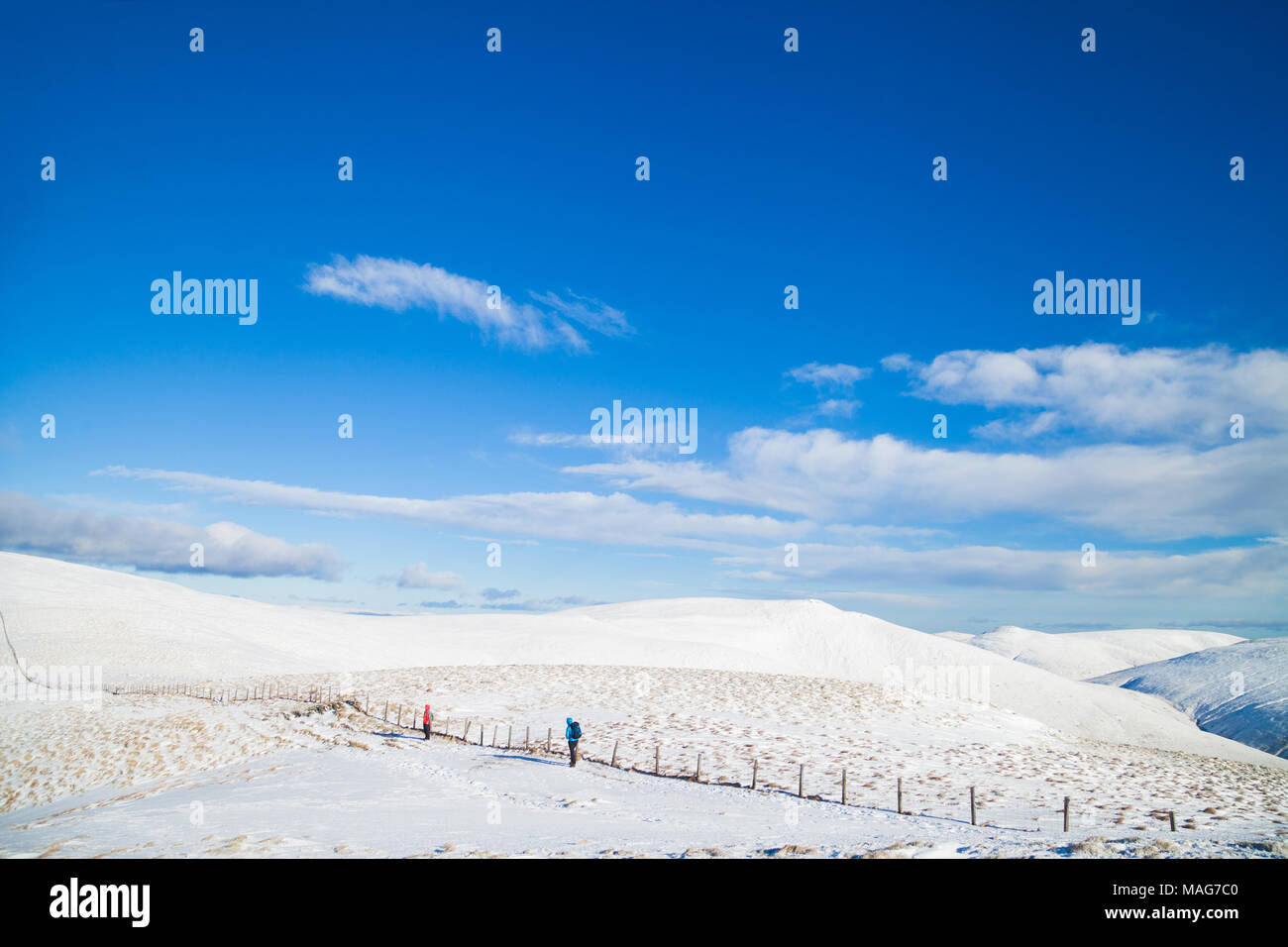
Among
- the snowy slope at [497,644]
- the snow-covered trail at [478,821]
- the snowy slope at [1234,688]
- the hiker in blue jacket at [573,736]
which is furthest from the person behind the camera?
the snowy slope at [1234,688]

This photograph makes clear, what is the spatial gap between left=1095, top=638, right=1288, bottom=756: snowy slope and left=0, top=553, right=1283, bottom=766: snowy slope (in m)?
6.16

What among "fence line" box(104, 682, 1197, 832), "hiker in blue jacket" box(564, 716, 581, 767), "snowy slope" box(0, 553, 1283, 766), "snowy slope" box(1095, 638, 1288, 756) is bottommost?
"snowy slope" box(1095, 638, 1288, 756)

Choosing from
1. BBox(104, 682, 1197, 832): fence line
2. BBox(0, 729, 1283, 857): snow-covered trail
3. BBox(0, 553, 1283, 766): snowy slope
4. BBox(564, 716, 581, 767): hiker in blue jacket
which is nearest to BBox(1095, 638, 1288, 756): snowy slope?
BBox(0, 553, 1283, 766): snowy slope

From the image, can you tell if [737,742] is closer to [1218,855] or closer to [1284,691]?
[1218,855]

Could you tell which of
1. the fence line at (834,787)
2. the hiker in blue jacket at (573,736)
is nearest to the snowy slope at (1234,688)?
the fence line at (834,787)

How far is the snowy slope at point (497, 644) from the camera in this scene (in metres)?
65.8

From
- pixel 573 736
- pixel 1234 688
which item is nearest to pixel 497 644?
pixel 573 736

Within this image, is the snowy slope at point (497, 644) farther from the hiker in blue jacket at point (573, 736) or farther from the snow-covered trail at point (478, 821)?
the hiker in blue jacket at point (573, 736)

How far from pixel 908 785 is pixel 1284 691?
9479cm

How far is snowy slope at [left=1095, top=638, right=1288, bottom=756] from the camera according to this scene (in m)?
78.8

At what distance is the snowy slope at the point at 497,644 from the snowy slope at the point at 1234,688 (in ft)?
20.2

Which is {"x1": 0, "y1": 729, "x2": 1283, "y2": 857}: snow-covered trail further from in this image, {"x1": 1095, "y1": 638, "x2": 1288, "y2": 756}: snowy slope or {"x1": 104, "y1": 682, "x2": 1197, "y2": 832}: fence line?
{"x1": 1095, "y1": 638, "x2": 1288, "y2": 756}: snowy slope

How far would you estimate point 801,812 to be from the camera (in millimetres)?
21094
